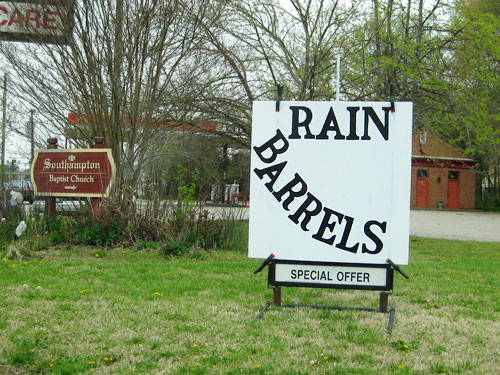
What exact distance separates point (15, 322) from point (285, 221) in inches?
108

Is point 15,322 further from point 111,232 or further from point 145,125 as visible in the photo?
point 145,125

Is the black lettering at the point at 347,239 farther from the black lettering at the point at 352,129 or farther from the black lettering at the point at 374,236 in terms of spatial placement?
the black lettering at the point at 352,129

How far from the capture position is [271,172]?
19.1 ft

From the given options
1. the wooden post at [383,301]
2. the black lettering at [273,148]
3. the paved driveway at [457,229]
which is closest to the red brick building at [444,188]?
the paved driveway at [457,229]

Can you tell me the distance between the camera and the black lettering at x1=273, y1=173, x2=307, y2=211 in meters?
5.83

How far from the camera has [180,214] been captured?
10.8 metres

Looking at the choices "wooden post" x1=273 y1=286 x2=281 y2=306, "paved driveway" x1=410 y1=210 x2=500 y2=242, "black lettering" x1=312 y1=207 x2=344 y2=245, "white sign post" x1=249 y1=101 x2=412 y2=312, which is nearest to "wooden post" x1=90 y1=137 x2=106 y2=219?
"wooden post" x1=273 y1=286 x2=281 y2=306

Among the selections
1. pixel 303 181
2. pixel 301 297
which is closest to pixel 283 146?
pixel 303 181

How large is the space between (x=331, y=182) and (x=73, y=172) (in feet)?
23.8

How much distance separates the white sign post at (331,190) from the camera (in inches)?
226

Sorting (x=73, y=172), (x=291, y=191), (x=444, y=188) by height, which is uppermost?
(x=444, y=188)

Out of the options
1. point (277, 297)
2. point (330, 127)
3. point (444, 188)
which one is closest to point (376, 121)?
point (330, 127)

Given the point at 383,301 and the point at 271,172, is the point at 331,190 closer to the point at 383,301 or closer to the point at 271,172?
the point at 271,172

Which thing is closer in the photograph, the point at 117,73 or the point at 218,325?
the point at 218,325
